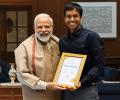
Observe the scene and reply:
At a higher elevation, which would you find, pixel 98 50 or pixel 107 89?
pixel 98 50

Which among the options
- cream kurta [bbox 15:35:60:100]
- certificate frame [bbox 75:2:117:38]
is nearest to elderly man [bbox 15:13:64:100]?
cream kurta [bbox 15:35:60:100]

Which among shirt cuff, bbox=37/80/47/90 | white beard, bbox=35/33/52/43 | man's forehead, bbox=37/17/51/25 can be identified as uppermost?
man's forehead, bbox=37/17/51/25

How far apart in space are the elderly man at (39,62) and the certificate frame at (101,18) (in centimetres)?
489

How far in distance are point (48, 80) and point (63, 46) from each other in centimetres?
26

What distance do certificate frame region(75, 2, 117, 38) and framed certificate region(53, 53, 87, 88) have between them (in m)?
4.93

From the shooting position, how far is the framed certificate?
2.83 meters

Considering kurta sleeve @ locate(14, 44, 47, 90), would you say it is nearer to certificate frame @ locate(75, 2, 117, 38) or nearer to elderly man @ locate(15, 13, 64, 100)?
elderly man @ locate(15, 13, 64, 100)

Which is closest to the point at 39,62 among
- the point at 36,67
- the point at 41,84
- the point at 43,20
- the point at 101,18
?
the point at 36,67

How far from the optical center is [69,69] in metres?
2.90

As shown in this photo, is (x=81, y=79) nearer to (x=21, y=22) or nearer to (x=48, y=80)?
(x=48, y=80)

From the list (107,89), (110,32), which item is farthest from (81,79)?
(110,32)

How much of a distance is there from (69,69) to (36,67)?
0.23 m

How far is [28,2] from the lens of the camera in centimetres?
790

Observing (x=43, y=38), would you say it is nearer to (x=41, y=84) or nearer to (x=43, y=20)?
(x=43, y=20)
